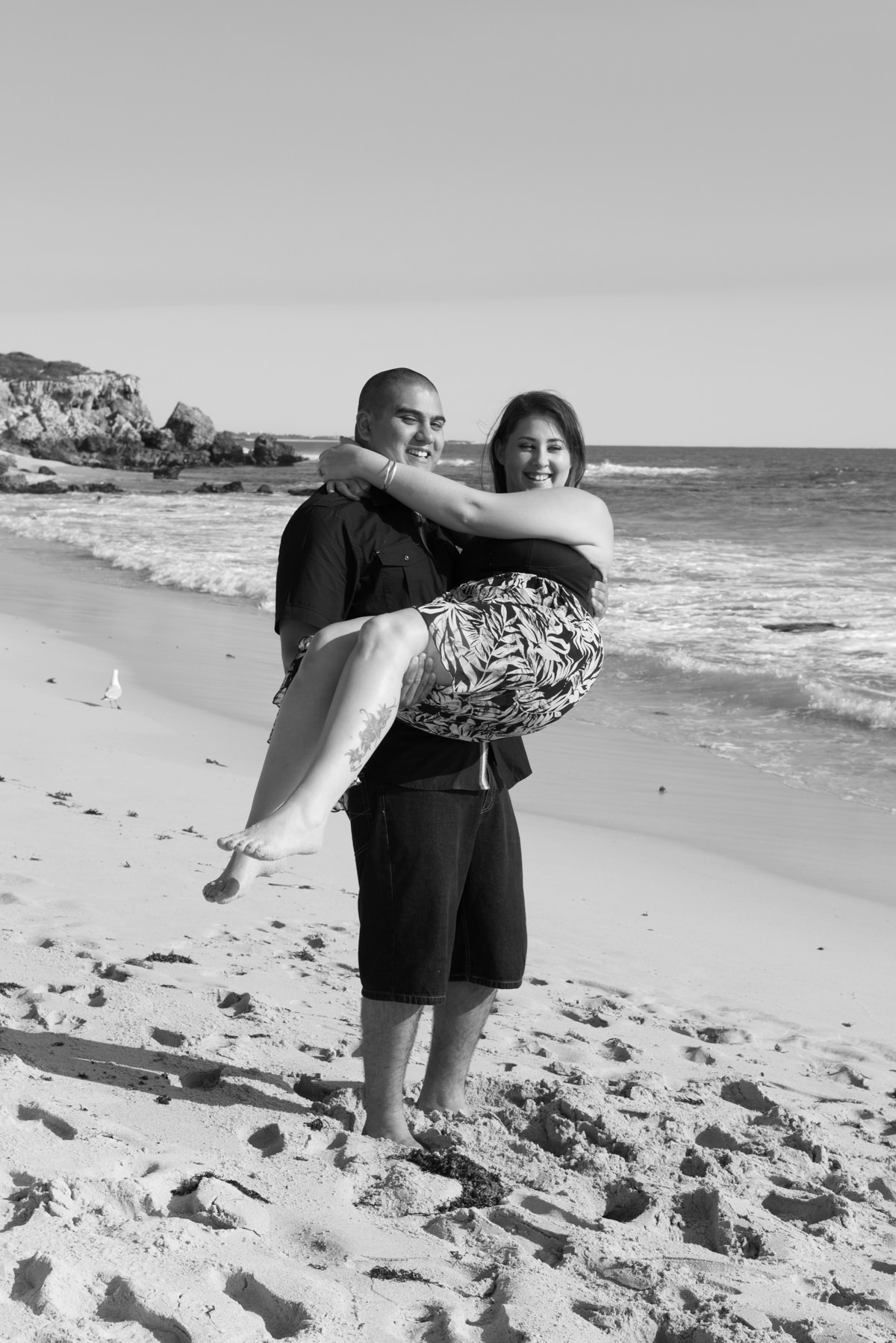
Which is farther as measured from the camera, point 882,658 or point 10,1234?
point 882,658

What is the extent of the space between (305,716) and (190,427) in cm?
6726

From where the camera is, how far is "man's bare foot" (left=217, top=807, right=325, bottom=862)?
2.70 metres

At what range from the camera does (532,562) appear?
128 inches

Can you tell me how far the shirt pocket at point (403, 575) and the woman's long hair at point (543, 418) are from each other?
1.16 feet

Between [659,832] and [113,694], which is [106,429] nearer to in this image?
[113,694]

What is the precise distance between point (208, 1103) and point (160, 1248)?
84cm

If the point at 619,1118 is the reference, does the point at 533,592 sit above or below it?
above

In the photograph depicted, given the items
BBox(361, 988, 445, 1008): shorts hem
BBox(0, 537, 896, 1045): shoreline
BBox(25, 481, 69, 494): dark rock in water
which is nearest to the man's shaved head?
BBox(361, 988, 445, 1008): shorts hem

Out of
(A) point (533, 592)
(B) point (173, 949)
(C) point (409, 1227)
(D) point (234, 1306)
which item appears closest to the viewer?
(D) point (234, 1306)

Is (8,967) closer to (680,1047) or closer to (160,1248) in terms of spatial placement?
(160,1248)

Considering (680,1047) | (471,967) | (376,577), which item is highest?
(376,577)

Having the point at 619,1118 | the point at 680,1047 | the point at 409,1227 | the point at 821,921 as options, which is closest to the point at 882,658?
the point at 821,921

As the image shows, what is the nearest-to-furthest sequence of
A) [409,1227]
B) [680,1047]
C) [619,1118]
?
[409,1227]
[619,1118]
[680,1047]

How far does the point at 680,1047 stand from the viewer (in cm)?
406
